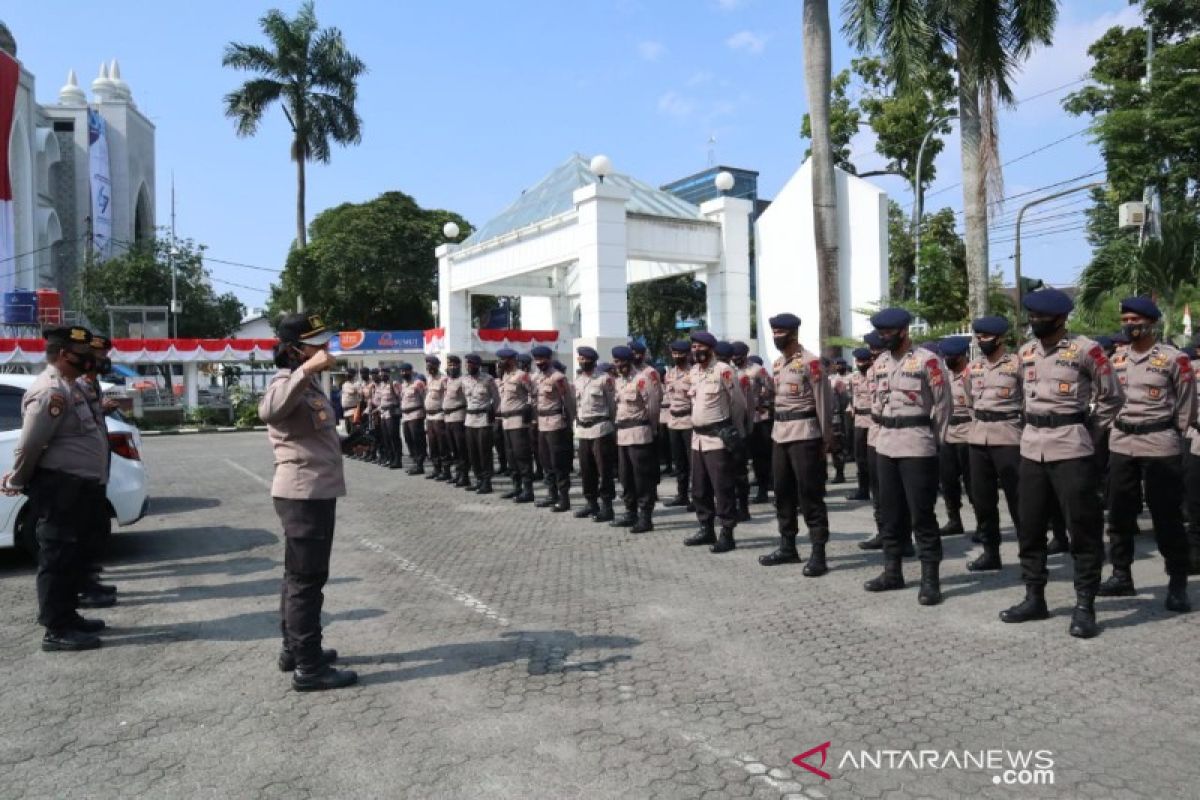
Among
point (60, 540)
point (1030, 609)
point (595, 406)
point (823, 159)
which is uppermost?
point (823, 159)

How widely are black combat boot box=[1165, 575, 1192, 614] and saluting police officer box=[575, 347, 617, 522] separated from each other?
5.25 metres

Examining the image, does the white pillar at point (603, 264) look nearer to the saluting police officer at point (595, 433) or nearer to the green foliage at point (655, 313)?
the saluting police officer at point (595, 433)

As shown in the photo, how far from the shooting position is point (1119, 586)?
5930 mm

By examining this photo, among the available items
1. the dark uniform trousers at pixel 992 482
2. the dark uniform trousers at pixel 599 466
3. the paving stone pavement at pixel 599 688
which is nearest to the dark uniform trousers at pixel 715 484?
the paving stone pavement at pixel 599 688

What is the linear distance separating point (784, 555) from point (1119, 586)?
2.35 meters

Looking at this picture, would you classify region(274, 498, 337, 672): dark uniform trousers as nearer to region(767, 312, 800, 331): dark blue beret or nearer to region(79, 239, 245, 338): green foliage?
region(767, 312, 800, 331): dark blue beret

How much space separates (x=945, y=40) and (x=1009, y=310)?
5300mm

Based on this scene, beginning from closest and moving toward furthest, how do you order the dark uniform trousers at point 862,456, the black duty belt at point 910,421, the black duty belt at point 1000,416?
the black duty belt at point 910,421 < the black duty belt at point 1000,416 < the dark uniform trousers at point 862,456

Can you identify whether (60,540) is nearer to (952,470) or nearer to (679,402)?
(679,402)

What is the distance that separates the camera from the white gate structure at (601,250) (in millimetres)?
18328

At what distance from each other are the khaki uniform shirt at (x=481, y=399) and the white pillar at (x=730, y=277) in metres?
8.64

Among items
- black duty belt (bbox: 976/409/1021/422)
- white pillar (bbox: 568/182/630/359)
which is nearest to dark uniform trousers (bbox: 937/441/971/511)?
black duty belt (bbox: 976/409/1021/422)

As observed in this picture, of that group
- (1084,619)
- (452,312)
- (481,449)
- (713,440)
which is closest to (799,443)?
(713,440)

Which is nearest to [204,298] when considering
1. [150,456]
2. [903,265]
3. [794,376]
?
[150,456]
